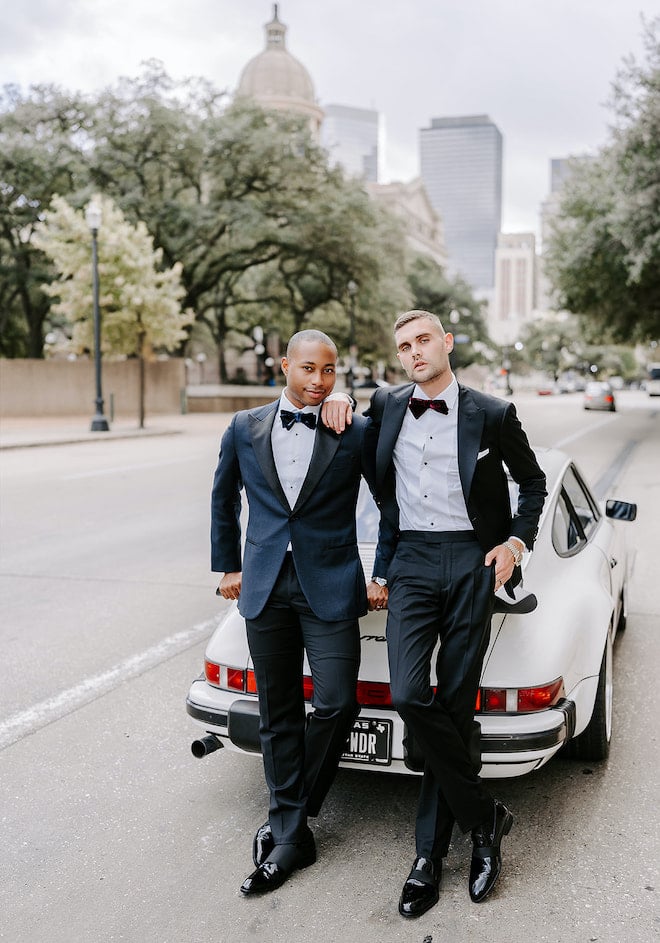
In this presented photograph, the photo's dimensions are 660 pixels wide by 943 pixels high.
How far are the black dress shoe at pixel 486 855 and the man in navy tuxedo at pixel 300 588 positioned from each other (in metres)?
0.54

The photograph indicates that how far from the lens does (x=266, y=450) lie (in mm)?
3195

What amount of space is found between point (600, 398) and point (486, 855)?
42941mm

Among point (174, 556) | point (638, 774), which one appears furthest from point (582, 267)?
point (638, 774)

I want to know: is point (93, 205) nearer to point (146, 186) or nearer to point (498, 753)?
point (146, 186)

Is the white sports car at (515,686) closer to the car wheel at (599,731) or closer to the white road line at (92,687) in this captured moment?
the car wheel at (599,731)

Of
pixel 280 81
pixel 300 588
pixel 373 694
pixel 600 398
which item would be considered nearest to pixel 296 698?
pixel 373 694

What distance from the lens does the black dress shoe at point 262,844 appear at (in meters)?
3.18

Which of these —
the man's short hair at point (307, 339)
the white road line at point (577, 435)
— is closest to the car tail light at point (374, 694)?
the man's short hair at point (307, 339)

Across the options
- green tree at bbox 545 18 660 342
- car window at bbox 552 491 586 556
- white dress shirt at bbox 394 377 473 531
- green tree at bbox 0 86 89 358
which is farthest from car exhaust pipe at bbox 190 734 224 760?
green tree at bbox 0 86 89 358

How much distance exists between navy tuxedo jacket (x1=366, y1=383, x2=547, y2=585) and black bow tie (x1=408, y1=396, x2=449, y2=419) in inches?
1.4

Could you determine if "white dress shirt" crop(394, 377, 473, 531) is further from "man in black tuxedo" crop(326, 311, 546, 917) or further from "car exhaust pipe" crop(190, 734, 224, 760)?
"car exhaust pipe" crop(190, 734, 224, 760)

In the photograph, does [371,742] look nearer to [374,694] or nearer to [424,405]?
[374,694]

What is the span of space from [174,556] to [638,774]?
18.3ft

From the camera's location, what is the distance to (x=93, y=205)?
25438 millimetres
